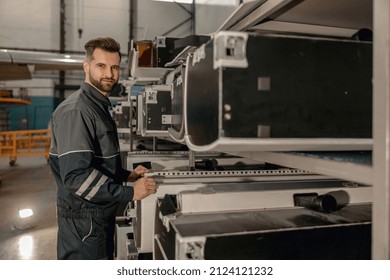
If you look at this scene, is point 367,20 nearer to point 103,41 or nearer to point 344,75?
point 344,75

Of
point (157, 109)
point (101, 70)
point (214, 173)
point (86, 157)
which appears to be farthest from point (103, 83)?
point (214, 173)

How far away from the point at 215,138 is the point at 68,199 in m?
0.93

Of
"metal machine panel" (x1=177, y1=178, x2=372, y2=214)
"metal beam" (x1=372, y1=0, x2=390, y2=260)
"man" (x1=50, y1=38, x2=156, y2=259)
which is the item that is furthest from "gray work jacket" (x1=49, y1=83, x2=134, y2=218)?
"metal beam" (x1=372, y1=0, x2=390, y2=260)

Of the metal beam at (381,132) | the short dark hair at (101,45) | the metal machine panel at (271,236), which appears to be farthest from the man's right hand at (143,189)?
the metal beam at (381,132)

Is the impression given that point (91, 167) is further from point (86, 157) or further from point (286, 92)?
point (286, 92)

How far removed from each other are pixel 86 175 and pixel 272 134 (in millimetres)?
812

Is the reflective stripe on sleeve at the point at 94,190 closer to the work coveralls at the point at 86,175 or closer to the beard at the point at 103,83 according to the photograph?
the work coveralls at the point at 86,175

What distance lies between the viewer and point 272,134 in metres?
0.61

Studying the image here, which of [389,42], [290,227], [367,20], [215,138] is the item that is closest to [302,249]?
[290,227]

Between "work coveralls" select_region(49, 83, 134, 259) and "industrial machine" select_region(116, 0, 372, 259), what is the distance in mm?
221

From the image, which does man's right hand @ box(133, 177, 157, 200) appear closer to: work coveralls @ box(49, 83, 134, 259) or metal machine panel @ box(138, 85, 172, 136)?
work coveralls @ box(49, 83, 134, 259)

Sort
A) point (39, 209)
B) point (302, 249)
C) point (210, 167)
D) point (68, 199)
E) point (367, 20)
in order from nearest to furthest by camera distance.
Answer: point (302, 249) → point (367, 20) → point (68, 199) → point (210, 167) → point (39, 209)

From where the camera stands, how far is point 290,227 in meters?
0.77

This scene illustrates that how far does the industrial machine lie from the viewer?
59cm
